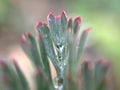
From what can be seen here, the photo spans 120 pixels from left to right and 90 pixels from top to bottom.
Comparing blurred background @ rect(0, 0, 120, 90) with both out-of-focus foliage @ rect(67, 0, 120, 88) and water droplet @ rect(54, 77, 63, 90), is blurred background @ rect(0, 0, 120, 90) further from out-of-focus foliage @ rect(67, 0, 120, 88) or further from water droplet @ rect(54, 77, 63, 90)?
water droplet @ rect(54, 77, 63, 90)

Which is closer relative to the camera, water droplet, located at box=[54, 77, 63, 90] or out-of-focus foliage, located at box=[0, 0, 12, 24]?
water droplet, located at box=[54, 77, 63, 90]

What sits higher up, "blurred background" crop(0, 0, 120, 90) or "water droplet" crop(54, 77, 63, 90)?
"water droplet" crop(54, 77, 63, 90)

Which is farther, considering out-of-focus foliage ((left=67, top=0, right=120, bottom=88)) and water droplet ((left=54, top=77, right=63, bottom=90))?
out-of-focus foliage ((left=67, top=0, right=120, bottom=88))

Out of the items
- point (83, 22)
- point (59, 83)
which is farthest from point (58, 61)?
point (83, 22)

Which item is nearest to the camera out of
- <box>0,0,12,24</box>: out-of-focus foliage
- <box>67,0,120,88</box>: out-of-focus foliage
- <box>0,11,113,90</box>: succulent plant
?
<box>0,11,113,90</box>: succulent plant

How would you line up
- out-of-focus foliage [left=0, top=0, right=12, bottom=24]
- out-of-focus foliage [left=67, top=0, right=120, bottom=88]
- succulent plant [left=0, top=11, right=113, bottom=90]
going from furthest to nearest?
out-of-focus foliage [left=0, top=0, right=12, bottom=24]
out-of-focus foliage [left=67, top=0, right=120, bottom=88]
succulent plant [left=0, top=11, right=113, bottom=90]

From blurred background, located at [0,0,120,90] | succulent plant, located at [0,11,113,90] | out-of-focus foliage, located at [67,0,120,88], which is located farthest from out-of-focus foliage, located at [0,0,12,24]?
succulent plant, located at [0,11,113,90]

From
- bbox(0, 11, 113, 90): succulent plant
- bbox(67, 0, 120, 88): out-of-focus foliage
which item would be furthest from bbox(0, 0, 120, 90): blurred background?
bbox(0, 11, 113, 90): succulent plant

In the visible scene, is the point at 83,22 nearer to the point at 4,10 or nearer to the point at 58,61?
the point at 4,10
